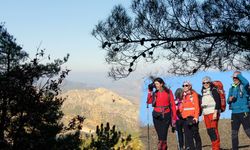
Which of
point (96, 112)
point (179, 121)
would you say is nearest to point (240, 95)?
point (179, 121)

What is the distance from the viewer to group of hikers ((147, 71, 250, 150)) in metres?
7.39

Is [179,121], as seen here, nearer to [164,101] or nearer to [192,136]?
[192,136]

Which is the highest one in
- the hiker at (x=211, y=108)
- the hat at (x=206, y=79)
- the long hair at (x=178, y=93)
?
the hat at (x=206, y=79)

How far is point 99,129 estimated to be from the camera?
4551 mm

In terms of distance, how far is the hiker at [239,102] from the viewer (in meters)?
7.27

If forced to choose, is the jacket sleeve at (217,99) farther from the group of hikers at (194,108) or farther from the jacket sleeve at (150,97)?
the jacket sleeve at (150,97)

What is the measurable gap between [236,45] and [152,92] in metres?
2.13

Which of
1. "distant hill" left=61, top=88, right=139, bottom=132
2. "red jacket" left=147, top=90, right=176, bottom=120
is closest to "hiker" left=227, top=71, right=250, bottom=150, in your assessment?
"red jacket" left=147, top=90, right=176, bottom=120

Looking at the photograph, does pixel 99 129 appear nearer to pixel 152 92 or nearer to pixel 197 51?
pixel 197 51

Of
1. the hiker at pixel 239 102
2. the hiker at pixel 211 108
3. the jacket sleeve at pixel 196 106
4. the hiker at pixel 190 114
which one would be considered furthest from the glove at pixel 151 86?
the hiker at pixel 239 102

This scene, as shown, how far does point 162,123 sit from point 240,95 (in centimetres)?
148

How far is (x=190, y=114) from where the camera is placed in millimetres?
7688

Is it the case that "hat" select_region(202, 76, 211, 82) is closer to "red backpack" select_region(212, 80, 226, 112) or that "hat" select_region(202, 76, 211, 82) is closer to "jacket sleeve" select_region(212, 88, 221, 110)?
"red backpack" select_region(212, 80, 226, 112)

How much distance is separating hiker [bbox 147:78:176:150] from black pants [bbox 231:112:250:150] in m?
1.06
